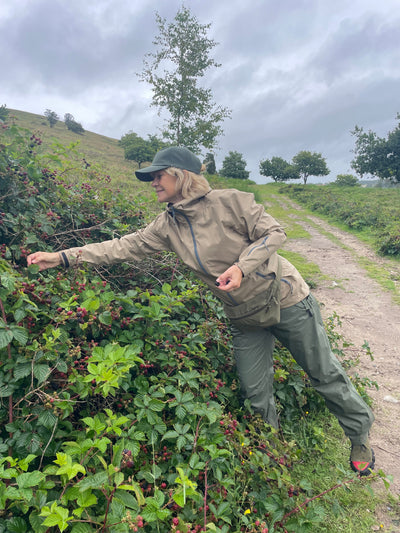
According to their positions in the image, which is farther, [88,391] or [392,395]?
[392,395]

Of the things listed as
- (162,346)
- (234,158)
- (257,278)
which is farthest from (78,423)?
(234,158)

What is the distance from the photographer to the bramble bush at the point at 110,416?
1.48 meters

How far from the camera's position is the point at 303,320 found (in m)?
2.73

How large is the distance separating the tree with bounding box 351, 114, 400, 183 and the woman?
35718 millimetres

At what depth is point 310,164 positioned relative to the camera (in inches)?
2218

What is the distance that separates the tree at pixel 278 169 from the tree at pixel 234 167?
45.7 feet

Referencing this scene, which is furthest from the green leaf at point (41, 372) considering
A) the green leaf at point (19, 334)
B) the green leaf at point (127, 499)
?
the green leaf at point (127, 499)

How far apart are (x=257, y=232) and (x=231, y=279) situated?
1.77 feet

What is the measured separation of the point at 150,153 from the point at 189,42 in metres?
13.0

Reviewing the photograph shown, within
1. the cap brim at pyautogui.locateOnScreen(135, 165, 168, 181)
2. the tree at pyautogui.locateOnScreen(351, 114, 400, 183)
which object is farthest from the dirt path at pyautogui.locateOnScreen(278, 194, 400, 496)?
the tree at pyautogui.locateOnScreen(351, 114, 400, 183)

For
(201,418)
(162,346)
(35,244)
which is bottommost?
(201,418)

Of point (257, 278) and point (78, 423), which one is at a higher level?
point (257, 278)

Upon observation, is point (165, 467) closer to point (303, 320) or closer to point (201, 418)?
point (201, 418)

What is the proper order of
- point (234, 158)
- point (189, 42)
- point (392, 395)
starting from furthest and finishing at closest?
1. point (234, 158)
2. point (189, 42)
3. point (392, 395)
